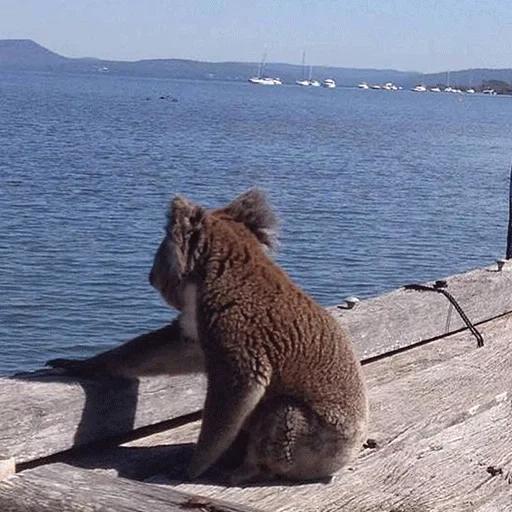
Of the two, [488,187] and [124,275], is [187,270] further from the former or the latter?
[488,187]

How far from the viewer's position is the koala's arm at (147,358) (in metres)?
4.82

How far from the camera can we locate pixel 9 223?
2525 cm

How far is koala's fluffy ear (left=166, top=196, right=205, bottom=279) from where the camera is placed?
4.67 m

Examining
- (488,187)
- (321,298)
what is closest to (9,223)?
(321,298)

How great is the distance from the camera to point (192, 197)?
97.5ft

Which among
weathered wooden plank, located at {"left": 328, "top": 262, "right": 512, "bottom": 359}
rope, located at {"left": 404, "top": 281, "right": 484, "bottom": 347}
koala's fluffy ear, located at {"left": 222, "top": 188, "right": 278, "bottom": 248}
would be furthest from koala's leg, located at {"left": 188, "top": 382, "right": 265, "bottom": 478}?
rope, located at {"left": 404, "top": 281, "right": 484, "bottom": 347}

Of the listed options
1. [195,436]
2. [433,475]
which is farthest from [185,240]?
[433,475]

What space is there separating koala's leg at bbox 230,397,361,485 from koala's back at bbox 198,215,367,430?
1.7 inches

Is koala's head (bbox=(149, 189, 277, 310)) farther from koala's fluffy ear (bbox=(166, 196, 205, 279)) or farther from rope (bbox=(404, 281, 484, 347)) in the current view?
rope (bbox=(404, 281, 484, 347))

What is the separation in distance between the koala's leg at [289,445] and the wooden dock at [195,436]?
55 mm

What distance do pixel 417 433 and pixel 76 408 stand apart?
4.74 feet

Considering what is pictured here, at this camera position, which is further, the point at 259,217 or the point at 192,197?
the point at 192,197

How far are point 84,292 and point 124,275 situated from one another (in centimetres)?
124

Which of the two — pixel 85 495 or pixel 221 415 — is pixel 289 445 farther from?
pixel 85 495
